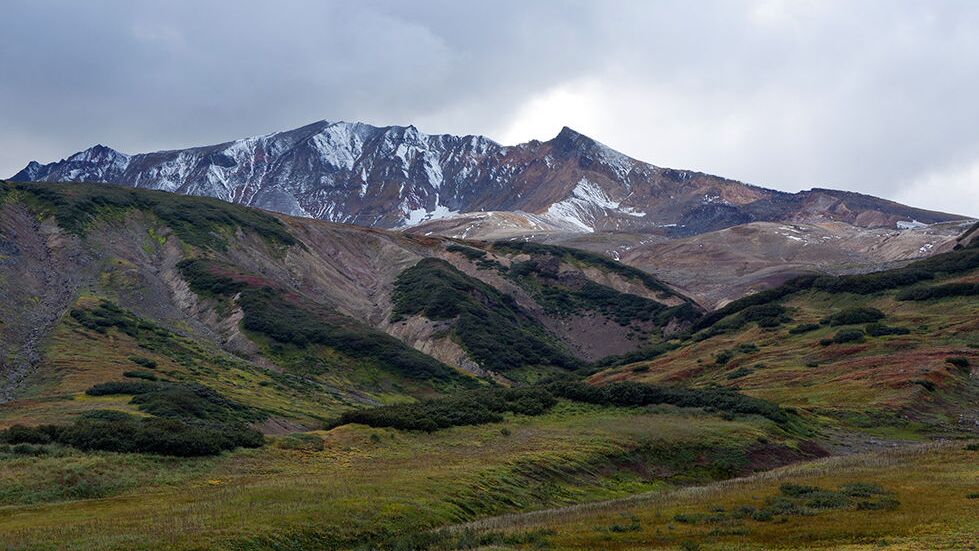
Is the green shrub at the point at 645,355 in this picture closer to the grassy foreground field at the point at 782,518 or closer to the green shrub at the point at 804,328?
the green shrub at the point at 804,328

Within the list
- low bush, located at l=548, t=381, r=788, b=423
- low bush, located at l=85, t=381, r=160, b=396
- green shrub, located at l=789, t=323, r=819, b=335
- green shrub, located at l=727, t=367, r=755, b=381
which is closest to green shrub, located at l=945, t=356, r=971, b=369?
green shrub, located at l=727, t=367, r=755, b=381

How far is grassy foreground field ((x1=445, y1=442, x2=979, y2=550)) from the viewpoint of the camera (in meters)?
24.9

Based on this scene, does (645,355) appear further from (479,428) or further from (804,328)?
(479,428)

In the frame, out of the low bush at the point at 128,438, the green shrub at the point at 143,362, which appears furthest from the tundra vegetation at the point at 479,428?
the green shrub at the point at 143,362

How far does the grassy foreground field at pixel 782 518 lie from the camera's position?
24.9 m

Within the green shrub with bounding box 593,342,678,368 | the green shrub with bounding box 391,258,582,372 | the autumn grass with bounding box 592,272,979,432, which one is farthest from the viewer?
the green shrub with bounding box 391,258,582,372

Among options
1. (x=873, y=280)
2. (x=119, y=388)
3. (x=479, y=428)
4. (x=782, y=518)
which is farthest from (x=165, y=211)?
(x=782, y=518)

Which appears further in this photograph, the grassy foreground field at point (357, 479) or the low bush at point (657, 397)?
the low bush at point (657, 397)

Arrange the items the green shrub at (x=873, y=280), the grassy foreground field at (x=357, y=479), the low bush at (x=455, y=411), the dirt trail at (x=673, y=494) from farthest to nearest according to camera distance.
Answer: the green shrub at (x=873, y=280)
the low bush at (x=455, y=411)
the dirt trail at (x=673, y=494)
the grassy foreground field at (x=357, y=479)

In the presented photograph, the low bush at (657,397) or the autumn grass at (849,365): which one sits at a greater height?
the autumn grass at (849,365)

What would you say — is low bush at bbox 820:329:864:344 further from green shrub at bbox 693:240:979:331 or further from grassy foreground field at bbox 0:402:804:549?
grassy foreground field at bbox 0:402:804:549

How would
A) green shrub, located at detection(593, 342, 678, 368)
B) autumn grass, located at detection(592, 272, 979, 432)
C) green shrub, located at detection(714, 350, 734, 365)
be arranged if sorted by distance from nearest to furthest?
autumn grass, located at detection(592, 272, 979, 432)
green shrub, located at detection(714, 350, 734, 365)
green shrub, located at detection(593, 342, 678, 368)

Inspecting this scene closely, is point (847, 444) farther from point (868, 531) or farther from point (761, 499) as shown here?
point (868, 531)

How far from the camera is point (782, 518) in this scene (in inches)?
1136
